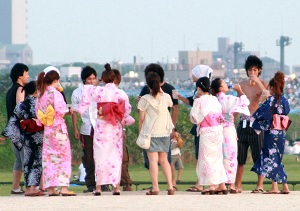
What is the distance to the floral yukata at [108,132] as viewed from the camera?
16.6 metres

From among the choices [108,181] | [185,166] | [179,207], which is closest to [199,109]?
[108,181]

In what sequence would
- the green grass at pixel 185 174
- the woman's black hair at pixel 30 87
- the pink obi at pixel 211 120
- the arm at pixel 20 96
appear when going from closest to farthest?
the pink obi at pixel 211 120 < the woman's black hair at pixel 30 87 < the arm at pixel 20 96 < the green grass at pixel 185 174

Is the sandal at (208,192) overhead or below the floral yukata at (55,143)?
below

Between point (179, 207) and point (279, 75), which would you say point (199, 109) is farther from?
point (179, 207)

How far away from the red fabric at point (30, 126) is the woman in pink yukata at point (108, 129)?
0.71 m

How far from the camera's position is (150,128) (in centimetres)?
1655

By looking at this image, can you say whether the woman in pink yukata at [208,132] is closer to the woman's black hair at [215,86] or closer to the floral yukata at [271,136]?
the woman's black hair at [215,86]

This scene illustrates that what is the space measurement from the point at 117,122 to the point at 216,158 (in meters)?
1.27

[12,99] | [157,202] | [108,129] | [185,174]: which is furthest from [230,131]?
[185,174]

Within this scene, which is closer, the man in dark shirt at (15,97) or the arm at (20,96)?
the arm at (20,96)

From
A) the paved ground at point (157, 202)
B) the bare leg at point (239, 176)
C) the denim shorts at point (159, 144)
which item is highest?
the denim shorts at point (159, 144)

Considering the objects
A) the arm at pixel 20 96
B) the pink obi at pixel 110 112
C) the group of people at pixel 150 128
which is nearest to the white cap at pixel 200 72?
the group of people at pixel 150 128

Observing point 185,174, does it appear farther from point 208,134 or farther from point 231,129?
point 208,134

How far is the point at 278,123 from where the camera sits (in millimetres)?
16703
